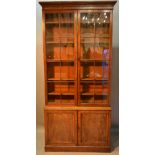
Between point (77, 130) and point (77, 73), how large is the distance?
892mm

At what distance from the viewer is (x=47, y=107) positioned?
125 inches

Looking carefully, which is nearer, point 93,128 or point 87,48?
point 93,128

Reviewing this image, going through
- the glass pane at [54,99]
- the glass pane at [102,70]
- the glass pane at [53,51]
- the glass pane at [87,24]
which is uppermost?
the glass pane at [87,24]

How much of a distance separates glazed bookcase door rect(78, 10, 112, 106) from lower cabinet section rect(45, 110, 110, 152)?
0.71ft

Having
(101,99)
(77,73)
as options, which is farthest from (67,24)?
(101,99)

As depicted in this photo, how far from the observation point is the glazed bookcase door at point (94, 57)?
10.4ft

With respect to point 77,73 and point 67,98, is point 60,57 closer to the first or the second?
point 77,73

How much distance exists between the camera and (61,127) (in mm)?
3166

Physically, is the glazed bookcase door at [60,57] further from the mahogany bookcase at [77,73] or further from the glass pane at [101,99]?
the glass pane at [101,99]

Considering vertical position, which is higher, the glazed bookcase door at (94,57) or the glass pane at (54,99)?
the glazed bookcase door at (94,57)

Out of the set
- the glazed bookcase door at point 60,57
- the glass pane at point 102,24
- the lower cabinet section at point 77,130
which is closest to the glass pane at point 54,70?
the glazed bookcase door at point 60,57

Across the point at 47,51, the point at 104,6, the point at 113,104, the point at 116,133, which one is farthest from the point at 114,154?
the point at 104,6

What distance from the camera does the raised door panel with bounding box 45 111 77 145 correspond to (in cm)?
315
